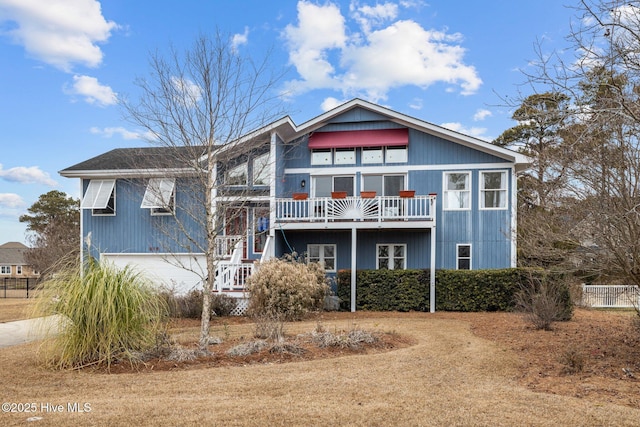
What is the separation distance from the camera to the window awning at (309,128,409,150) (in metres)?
19.8

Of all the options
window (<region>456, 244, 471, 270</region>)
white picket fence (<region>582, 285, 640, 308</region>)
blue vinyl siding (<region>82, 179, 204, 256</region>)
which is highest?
blue vinyl siding (<region>82, 179, 204, 256</region>)

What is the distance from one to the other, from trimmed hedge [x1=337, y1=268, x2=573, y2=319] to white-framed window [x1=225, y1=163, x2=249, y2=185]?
21.8ft

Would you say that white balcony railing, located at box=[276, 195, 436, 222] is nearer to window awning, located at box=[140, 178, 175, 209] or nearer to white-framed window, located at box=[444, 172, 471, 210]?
white-framed window, located at box=[444, 172, 471, 210]

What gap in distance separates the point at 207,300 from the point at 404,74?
10.7m

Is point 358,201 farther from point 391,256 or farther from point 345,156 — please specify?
point 391,256

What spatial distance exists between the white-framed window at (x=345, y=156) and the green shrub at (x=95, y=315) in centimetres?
1290

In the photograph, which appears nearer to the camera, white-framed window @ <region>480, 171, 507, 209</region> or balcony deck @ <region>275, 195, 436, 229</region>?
balcony deck @ <region>275, 195, 436, 229</region>

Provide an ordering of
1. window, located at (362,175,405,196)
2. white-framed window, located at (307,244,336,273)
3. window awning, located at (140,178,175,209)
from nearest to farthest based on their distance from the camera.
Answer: window awning, located at (140,178,175,209) → window, located at (362,175,405,196) → white-framed window, located at (307,244,336,273)

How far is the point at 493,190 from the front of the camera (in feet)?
63.5

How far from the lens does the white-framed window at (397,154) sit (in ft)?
65.9

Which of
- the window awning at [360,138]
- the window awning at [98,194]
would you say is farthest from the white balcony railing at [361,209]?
the window awning at [98,194]

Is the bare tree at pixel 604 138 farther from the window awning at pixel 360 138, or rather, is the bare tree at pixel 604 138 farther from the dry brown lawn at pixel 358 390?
the window awning at pixel 360 138

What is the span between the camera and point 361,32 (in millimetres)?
16047

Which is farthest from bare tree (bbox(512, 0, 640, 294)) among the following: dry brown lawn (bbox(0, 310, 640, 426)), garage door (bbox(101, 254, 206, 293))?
garage door (bbox(101, 254, 206, 293))
